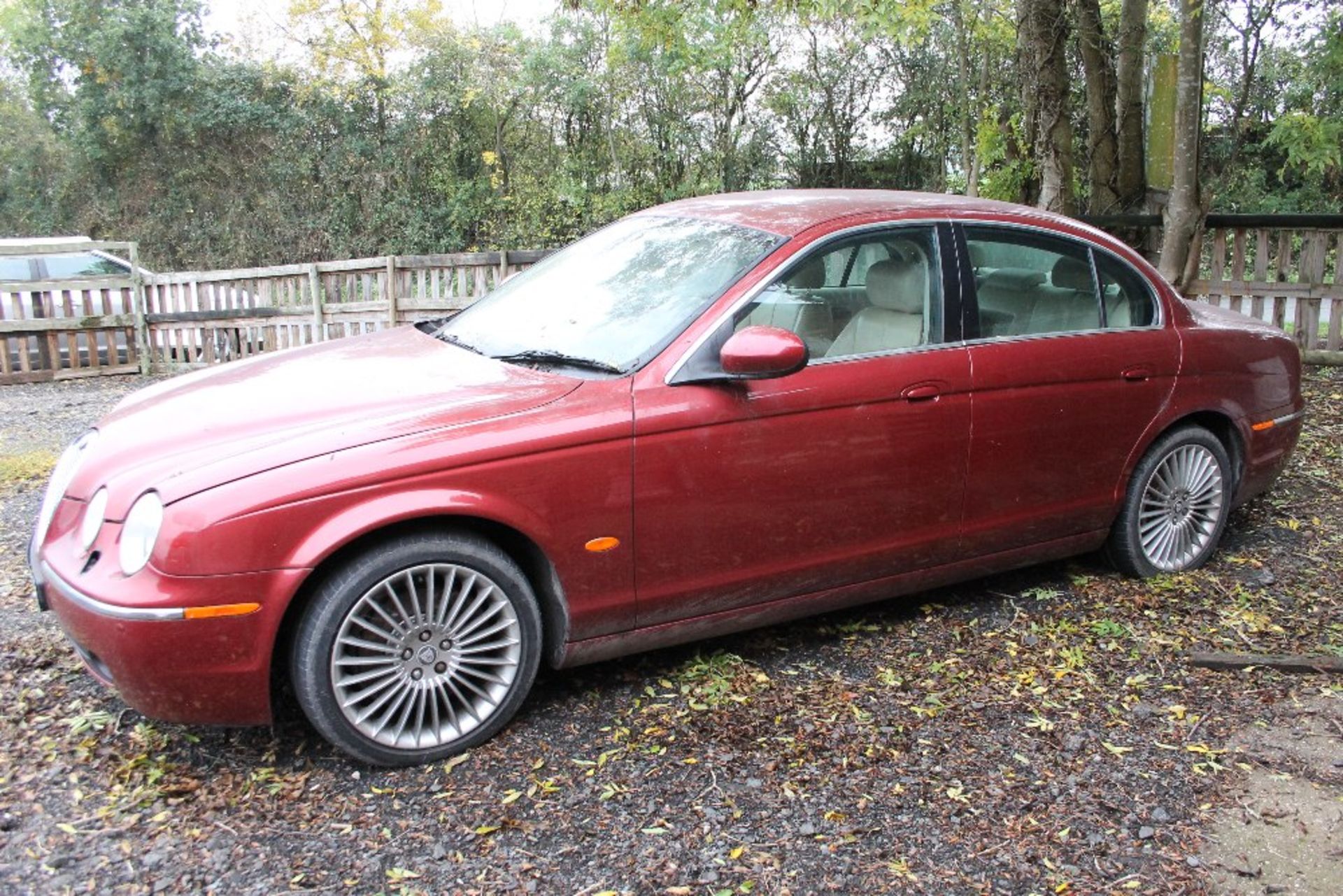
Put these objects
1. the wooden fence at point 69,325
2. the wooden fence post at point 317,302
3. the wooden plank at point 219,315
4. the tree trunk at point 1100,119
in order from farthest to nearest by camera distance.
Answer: the wooden plank at point 219,315 → the wooden fence post at point 317,302 → the wooden fence at point 69,325 → the tree trunk at point 1100,119

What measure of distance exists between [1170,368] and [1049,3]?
5.44 meters

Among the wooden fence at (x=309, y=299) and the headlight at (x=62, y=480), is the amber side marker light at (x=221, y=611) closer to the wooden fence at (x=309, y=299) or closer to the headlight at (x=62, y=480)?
the headlight at (x=62, y=480)

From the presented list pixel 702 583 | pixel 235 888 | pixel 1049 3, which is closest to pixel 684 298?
pixel 702 583

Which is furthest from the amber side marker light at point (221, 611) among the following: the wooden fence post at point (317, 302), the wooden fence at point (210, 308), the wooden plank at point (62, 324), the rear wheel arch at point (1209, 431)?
the wooden plank at point (62, 324)

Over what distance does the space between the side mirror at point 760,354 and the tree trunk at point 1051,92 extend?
21.1ft

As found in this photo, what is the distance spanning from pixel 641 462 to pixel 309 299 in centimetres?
985

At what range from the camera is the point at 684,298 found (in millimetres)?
3932

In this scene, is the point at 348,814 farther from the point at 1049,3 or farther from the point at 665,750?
the point at 1049,3

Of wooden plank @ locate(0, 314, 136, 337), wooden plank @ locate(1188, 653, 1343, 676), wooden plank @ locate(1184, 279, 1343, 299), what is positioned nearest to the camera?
wooden plank @ locate(1188, 653, 1343, 676)

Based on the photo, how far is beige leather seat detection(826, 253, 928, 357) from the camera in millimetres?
4133

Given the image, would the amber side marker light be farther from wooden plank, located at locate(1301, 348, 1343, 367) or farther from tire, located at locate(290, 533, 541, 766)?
wooden plank, located at locate(1301, 348, 1343, 367)

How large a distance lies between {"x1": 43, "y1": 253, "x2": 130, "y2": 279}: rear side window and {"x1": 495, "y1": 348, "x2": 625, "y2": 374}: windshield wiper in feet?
33.5

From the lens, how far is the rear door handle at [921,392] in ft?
13.4

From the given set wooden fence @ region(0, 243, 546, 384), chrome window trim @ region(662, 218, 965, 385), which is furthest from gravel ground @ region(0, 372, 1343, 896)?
wooden fence @ region(0, 243, 546, 384)
